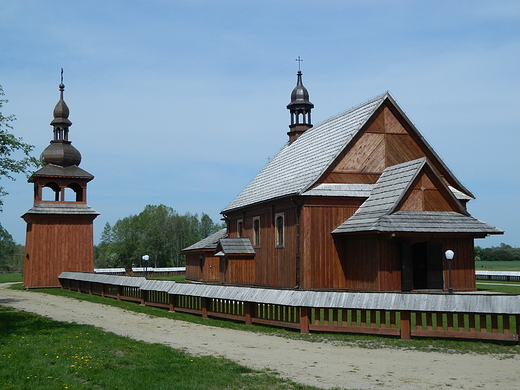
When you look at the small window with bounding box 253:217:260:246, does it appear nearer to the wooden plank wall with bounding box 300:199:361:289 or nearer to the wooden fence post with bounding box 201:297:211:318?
the wooden plank wall with bounding box 300:199:361:289

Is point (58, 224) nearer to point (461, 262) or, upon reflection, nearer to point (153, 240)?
point (461, 262)

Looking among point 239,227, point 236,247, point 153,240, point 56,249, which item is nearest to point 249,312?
point 236,247

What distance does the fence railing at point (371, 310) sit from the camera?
13.3 metres

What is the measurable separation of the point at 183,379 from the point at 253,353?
2.92m

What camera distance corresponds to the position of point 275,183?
99.3 ft

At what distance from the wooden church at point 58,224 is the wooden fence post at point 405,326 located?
2867cm

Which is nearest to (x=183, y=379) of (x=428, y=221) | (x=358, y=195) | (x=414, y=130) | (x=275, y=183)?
(x=428, y=221)

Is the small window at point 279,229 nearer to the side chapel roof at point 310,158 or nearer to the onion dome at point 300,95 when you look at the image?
the side chapel roof at point 310,158

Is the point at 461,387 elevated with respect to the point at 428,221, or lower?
lower

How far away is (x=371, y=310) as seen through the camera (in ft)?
46.8

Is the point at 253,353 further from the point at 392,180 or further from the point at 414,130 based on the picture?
the point at 414,130

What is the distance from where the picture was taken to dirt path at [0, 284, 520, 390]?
30.9 ft

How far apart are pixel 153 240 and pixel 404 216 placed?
247ft

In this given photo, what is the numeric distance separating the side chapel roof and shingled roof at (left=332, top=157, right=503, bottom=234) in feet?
5.82
